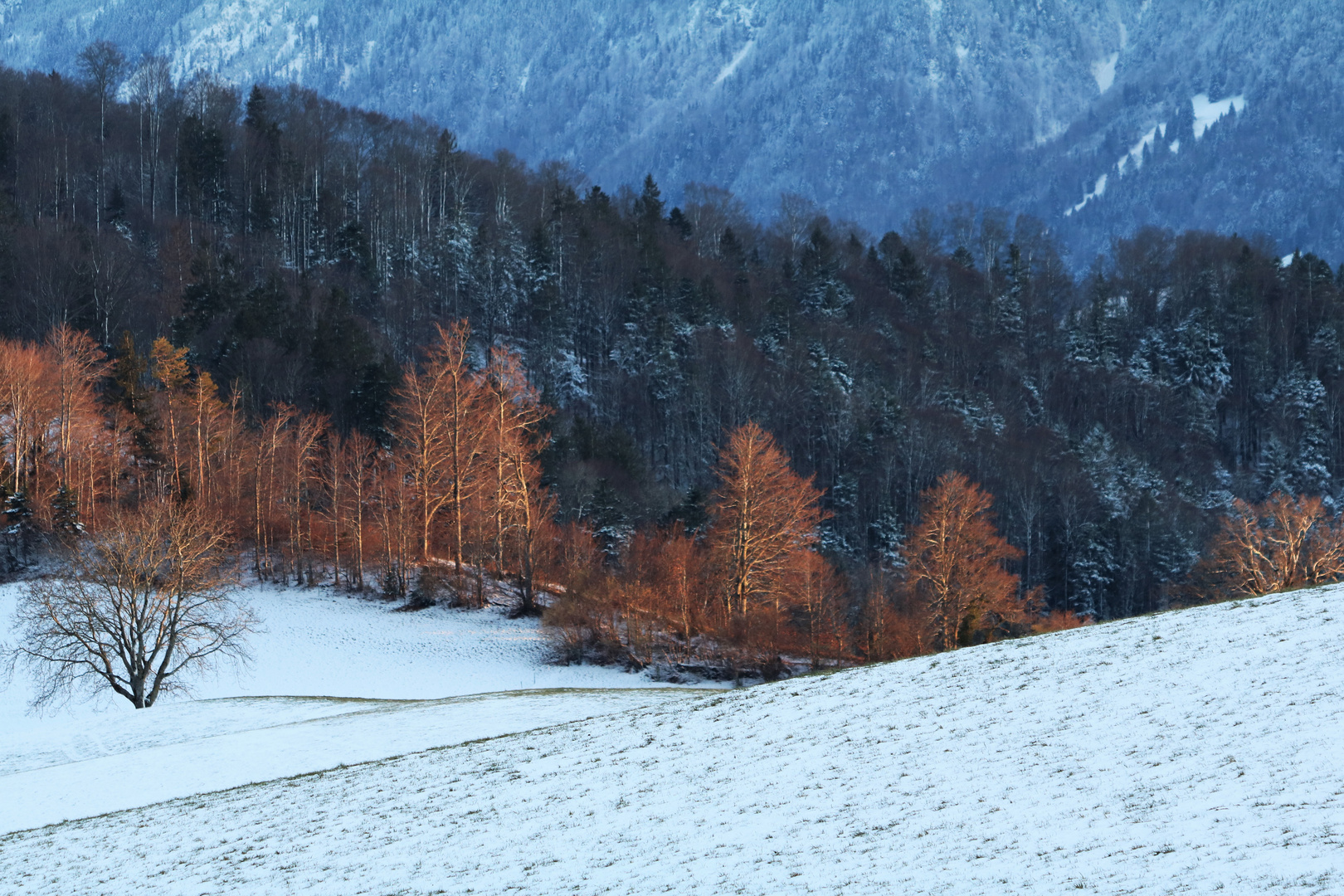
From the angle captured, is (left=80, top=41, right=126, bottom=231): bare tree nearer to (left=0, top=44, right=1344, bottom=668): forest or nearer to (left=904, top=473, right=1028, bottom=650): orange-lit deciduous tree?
(left=0, top=44, right=1344, bottom=668): forest

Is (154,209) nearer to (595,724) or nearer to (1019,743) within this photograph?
(595,724)

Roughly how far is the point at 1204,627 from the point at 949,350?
349 ft

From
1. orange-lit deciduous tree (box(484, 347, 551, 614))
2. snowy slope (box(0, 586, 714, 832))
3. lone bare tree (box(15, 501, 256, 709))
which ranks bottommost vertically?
snowy slope (box(0, 586, 714, 832))

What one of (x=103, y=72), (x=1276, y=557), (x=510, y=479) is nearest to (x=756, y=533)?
(x=510, y=479)

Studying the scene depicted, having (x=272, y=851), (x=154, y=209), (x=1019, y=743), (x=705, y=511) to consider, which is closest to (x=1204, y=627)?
(x=1019, y=743)

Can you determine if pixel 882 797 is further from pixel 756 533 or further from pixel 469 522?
pixel 469 522

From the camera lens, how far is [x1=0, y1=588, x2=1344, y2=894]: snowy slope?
34.8 feet

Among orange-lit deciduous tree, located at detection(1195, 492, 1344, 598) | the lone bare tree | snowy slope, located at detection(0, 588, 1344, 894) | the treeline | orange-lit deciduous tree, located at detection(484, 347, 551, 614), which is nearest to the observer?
snowy slope, located at detection(0, 588, 1344, 894)

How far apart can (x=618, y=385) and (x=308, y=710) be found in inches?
2901

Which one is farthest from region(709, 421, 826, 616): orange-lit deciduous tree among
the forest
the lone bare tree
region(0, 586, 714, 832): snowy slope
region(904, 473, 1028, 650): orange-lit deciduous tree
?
the lone bare tree

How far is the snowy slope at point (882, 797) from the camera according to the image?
1059cm

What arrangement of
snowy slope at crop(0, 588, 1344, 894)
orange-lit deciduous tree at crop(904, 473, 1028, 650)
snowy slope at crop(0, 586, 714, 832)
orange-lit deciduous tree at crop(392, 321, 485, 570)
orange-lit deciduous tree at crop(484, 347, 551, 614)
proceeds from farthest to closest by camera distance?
orange-lit deciduous tree at crop(392, 321, 485, 570) < orange-lit deciduous tree at crop(904, 473, 1028, 650) < orange-lit deciduous tree at crop(484, 347, 551, 614) < snowy slope at crop(0, 586, 714, 832) < snowy slope at crop(0, 588, 1344, 894)

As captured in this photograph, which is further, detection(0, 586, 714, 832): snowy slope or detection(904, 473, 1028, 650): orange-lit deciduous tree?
detection(904, 473, 1028, 650): orange-lit deciduous tree

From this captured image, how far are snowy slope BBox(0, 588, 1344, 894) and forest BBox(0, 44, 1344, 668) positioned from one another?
22579 millimetres
